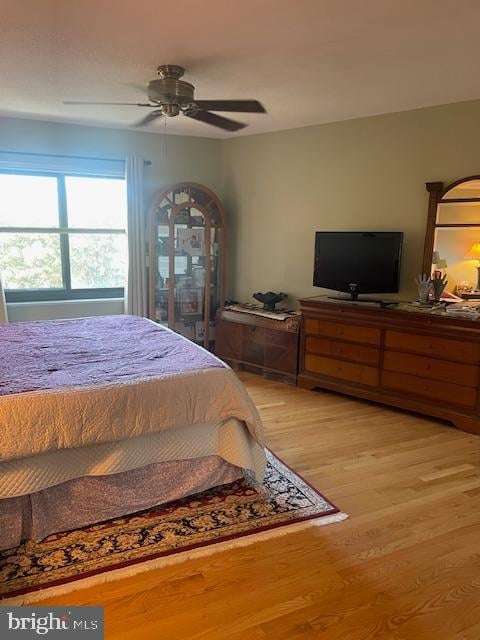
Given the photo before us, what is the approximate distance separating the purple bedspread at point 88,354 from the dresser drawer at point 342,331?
60.0 inches

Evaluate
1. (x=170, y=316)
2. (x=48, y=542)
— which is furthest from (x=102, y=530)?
(x=170, y=316)

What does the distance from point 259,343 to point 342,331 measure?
0.96 m

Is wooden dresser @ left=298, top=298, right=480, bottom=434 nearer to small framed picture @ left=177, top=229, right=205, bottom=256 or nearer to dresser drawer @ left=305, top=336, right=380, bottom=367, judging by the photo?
dresser drawer @ left=305, top=336, right=380, bottom=367

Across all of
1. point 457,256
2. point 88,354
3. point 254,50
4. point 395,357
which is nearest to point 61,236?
point 88,354

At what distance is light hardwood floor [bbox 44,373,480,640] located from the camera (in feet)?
5.57

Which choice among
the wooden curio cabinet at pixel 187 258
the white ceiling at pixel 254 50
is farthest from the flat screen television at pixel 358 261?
the wooden curio cabinet at pixel 187 258

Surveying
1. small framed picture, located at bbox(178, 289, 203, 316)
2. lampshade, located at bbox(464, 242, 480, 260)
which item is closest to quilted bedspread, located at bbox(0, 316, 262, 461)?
small framed picture, located at bbox(178, 289, 203, 316)

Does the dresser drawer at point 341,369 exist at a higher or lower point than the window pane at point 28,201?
lower

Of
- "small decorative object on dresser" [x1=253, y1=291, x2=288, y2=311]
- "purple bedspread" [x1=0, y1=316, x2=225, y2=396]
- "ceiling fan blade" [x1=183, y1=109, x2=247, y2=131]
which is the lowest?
"purple bedspread" [x1=0, y1=316, x2=225, y2=396]

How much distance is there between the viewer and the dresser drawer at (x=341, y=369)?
12.9ft

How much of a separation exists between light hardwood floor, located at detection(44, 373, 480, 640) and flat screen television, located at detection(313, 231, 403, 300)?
1646mm

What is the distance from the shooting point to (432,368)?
3549mm

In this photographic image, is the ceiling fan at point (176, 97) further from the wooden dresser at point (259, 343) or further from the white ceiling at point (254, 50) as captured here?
the wooden dresser at point (259, 343)

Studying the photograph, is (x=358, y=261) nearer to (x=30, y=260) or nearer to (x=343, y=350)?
(x=343, y=350)
